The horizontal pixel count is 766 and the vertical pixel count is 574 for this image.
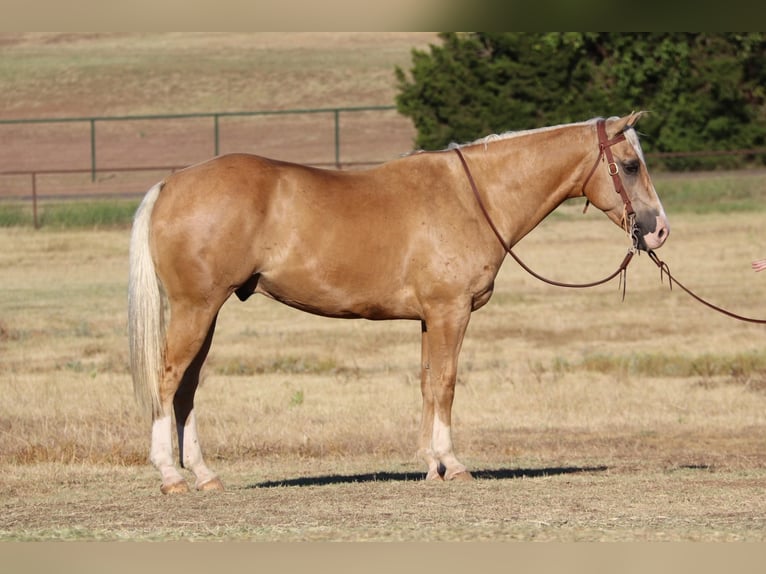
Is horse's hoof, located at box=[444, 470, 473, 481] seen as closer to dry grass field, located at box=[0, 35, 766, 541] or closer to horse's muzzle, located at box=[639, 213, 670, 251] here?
dry grass field, located at box=[0, 35, 766, 541]

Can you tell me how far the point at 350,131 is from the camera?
48531 millimetres

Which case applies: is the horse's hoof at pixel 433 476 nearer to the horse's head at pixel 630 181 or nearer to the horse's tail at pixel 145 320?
the horse's tail at pixel 145 320

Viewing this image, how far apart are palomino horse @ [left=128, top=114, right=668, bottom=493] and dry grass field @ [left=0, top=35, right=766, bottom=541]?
2.95ft

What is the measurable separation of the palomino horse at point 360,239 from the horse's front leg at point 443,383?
0.03 ft

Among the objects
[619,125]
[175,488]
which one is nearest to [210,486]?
[175,488]

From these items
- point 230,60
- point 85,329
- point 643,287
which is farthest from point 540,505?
point 230,60

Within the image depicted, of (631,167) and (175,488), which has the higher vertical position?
(631,167)

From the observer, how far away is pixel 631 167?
35.0 feet

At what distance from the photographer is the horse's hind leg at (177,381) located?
32.6ft

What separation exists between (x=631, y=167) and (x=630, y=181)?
0.11 metres

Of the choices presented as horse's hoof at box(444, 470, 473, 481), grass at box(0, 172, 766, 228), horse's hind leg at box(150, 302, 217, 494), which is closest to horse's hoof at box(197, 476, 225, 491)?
horse's hind leg at box(150, 302, 217, 494)

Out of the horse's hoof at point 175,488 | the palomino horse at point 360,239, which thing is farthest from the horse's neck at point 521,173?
the horse's hoof at point 175,488

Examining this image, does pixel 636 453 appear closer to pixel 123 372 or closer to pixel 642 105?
pixel 123 372

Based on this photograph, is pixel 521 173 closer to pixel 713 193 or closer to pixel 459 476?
pixel 459 476
